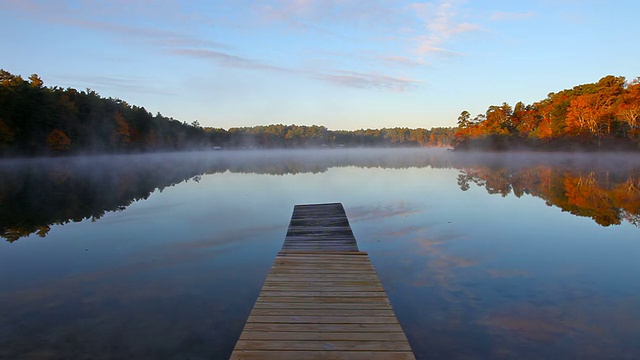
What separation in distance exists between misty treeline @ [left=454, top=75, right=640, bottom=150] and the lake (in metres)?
45.4

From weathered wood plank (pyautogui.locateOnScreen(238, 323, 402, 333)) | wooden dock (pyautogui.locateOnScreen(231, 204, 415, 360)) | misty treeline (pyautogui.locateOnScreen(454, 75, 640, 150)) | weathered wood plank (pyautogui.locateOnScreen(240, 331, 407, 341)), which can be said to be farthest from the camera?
misty treeline (pyautogui.locateOnScreen(454, 75, 640, 150))

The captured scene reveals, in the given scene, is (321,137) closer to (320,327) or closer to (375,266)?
(375,266)

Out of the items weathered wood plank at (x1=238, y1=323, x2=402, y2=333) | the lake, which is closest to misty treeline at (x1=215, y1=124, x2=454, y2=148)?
the lake

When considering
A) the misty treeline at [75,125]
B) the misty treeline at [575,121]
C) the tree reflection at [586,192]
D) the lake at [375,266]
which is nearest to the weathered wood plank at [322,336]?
the lake at [375,266]

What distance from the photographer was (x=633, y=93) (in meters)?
49.5

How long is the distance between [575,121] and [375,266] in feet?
213

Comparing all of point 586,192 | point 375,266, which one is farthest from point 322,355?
point 586,192

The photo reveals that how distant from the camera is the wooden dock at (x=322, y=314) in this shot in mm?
4105

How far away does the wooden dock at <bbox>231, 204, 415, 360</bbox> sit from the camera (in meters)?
4.11

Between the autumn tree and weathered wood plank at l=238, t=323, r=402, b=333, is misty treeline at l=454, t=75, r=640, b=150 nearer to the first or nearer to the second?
weathered wood plank at l=238, t=323, r=402, b=333

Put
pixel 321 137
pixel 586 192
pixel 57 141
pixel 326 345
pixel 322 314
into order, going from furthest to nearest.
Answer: pixel 321 137
pixel 57 141
pixel 586 192
pixel 322 314
pixel 326 345

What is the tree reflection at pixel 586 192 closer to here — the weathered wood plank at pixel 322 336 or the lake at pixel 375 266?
the lake at pixel 375 266

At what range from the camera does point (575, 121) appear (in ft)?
193

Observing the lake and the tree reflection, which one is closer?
the lake
